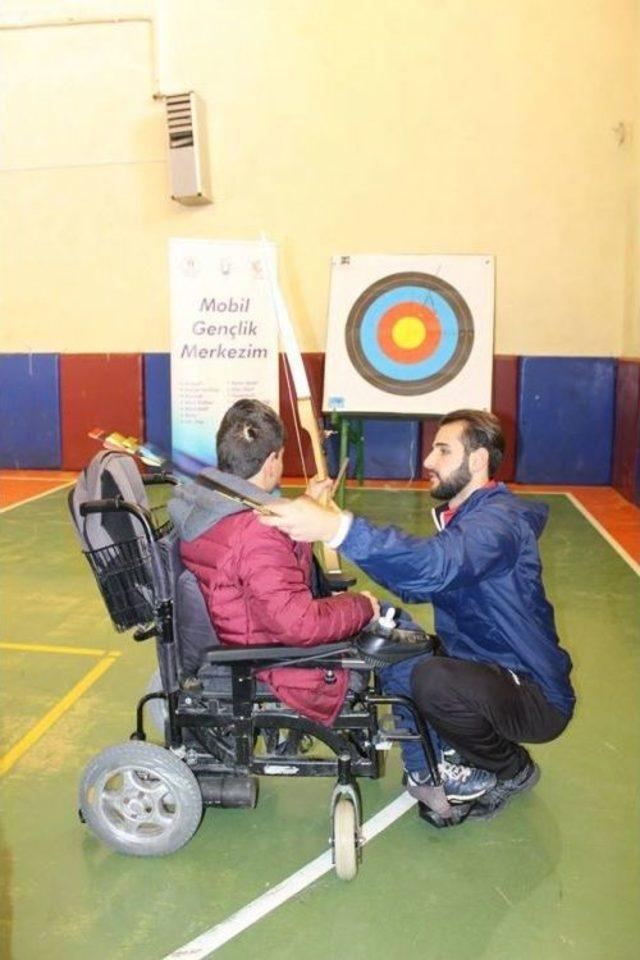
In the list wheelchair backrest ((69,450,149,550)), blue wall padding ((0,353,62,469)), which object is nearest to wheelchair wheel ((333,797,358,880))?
wheelchair backrest ((69,450,149,550))

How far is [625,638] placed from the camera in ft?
10.6

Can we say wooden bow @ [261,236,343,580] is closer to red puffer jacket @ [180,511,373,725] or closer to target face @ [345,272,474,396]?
red puffer jacket @ [180,511,373,725]

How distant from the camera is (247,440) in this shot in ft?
6.28

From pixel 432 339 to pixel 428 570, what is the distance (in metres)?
4.41

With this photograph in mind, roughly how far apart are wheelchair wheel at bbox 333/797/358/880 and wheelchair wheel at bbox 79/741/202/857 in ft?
0.98

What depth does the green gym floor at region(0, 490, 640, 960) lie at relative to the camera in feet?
5.38

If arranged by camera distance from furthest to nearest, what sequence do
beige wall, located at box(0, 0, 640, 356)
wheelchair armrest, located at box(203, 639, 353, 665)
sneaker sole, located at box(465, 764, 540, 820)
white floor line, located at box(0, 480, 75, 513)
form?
beige wall, located at box(0, 0, 640, 356) < white floor line, located at box(0, 480, 75, 513) < sneaker sole, located at box(465, 764, 540, 820) < wheelchair armrest, located at box(203, 639, 353, 665)

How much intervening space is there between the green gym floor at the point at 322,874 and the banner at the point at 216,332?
2.94 metres

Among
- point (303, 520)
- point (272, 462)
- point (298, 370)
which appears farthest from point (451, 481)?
point (298, 370)

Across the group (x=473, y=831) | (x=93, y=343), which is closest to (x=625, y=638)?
(x=473, y=831)

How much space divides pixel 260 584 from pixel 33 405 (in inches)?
232

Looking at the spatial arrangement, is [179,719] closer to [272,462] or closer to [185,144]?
[272,462]

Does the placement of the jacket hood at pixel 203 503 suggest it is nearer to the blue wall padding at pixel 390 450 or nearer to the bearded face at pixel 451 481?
the bearded face at pixel 451 481

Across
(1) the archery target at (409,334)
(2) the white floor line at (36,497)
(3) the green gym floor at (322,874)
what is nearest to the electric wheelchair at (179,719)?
(3) the green gym floor at (322,874)
